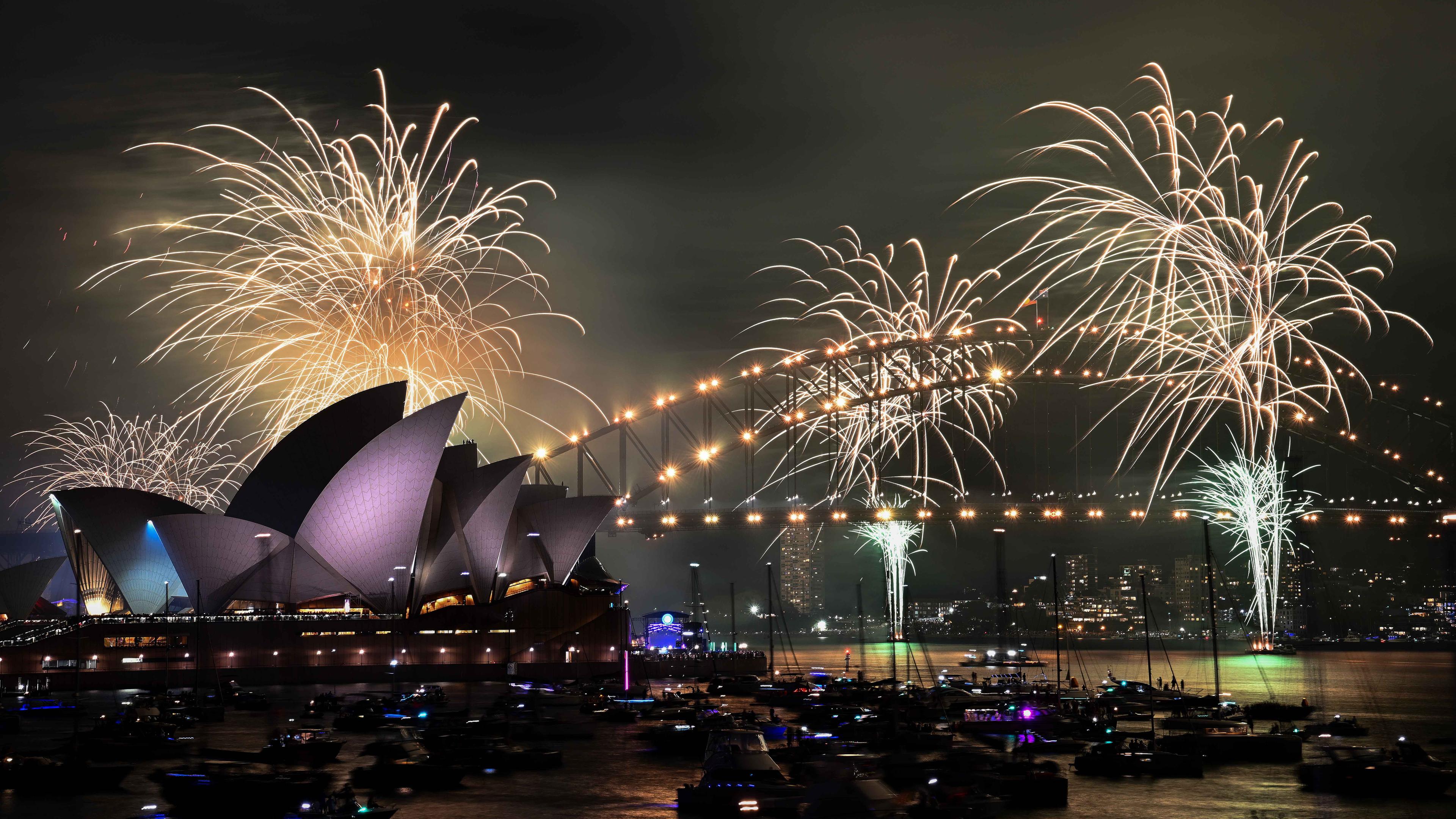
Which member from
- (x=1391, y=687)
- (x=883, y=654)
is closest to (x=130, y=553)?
(x=1391, y=687)

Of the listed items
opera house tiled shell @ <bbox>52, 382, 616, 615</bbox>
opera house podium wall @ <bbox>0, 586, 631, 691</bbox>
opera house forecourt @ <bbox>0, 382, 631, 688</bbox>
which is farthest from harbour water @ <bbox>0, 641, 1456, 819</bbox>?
opera house tiled shell @ <bbox>52, 382, 616, 615</bbox>

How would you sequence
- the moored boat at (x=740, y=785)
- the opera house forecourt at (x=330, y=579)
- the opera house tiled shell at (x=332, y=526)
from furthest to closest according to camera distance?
the opera house tiled shell at (x=332, y=526) → the opera house forecourt at (x=330, y=579) → the moored boat at (x=740, y=785)

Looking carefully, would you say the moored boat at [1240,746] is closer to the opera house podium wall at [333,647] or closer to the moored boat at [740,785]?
the moored boat at [740,785]

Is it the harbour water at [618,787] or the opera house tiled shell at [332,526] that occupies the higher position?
the opera house tiled shell at [332,526]

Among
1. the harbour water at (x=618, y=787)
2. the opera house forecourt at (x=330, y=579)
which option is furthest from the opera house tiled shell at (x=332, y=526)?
the harbour water at (x=618, y=787)

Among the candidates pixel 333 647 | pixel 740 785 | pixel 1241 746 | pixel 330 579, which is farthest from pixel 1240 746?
pixel 330 579

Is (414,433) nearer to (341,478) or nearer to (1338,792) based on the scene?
(341,478)

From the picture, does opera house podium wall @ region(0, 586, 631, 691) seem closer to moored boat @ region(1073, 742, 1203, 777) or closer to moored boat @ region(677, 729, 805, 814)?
moored boat @ region(677, 729, 805, 814)
